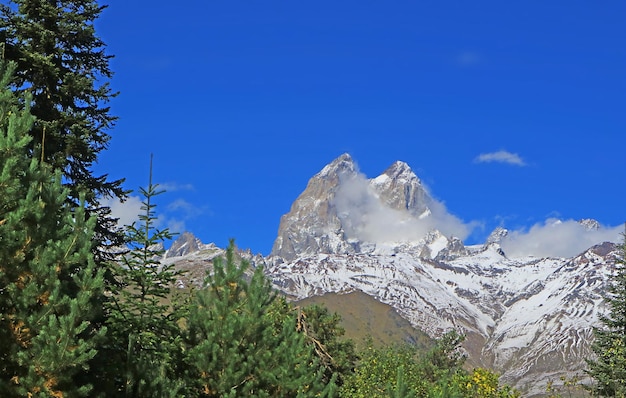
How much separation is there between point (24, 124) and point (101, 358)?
595 centimetres

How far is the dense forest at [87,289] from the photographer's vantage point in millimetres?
15234

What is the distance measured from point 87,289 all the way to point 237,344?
6834 mm

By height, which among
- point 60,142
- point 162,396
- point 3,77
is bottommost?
point 162,396

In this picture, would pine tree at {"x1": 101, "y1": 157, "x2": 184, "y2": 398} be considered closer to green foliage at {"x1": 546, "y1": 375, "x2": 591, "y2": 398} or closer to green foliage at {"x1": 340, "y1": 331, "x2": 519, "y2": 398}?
green foliage at {"x1": 340, "y1": 331, "x2": 519, "y2": 398}

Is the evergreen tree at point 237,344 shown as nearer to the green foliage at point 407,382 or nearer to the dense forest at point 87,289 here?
the dense forest at point 87,289

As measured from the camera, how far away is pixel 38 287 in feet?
50.9

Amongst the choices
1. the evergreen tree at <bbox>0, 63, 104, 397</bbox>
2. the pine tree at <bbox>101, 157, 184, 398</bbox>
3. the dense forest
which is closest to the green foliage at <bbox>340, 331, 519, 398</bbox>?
the dense forest

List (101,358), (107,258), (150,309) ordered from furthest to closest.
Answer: (107,258) < (150,309) < (101,358)

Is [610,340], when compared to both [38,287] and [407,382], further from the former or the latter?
[38,287]

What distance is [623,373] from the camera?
147 feet

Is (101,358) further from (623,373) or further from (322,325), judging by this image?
(322,325)

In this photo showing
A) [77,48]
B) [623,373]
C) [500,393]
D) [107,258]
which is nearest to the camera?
[107,258]

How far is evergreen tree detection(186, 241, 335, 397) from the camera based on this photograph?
2155 cm

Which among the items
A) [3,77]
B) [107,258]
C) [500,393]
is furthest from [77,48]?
[500,393]
